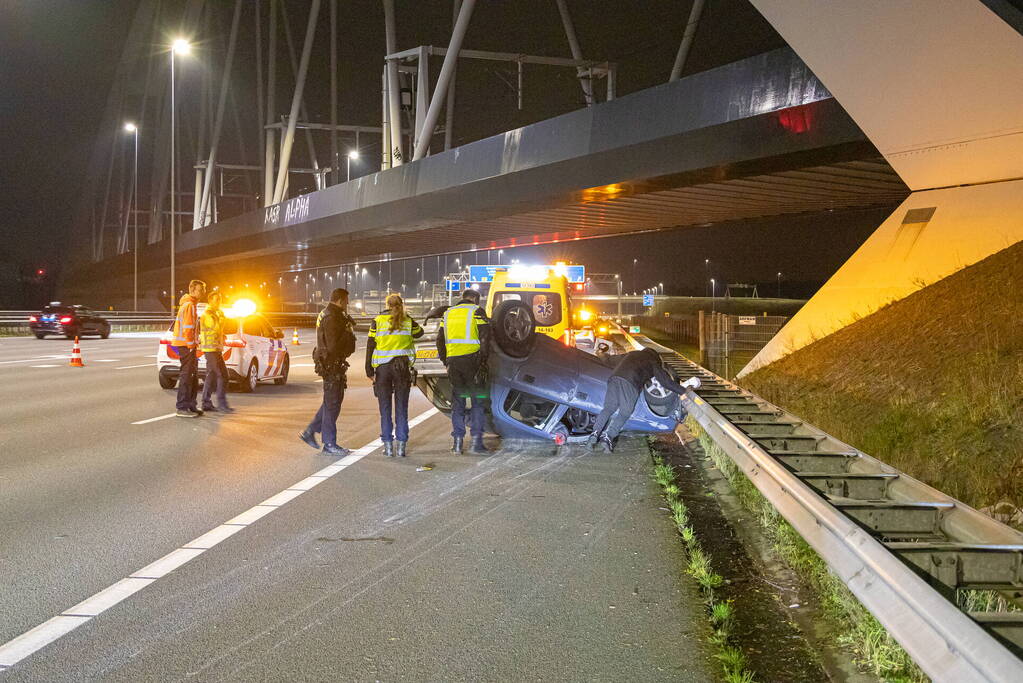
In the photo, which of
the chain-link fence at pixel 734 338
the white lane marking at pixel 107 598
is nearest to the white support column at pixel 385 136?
the chain-link fence at pixel 734 338

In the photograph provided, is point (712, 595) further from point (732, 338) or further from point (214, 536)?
point (732, 338)

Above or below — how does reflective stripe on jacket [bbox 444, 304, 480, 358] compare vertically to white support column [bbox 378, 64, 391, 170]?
below

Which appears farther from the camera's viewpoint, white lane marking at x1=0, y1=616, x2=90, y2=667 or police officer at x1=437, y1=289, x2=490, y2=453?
police officer at x1=437, y1=289, x2=490, y2=453

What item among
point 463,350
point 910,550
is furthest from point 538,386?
point 910,550

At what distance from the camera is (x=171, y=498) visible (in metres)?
7.83

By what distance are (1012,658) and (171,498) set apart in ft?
22.0

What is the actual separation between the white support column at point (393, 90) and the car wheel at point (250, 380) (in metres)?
19.2

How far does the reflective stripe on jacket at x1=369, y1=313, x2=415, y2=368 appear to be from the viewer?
10125 millimetres

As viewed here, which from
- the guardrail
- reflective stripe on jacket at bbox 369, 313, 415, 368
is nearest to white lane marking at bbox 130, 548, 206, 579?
the guardrail

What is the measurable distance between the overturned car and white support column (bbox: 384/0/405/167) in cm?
2541

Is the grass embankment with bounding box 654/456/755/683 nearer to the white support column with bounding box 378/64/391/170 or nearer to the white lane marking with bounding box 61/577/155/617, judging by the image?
the white lane marking with bounding box 61/577/155/617

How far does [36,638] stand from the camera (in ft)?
14.5

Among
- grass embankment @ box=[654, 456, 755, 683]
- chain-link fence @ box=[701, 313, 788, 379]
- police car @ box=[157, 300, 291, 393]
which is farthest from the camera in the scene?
chain-link fence @ box=[701, 313, 788, 379]

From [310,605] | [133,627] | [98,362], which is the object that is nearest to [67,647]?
[133,627]
